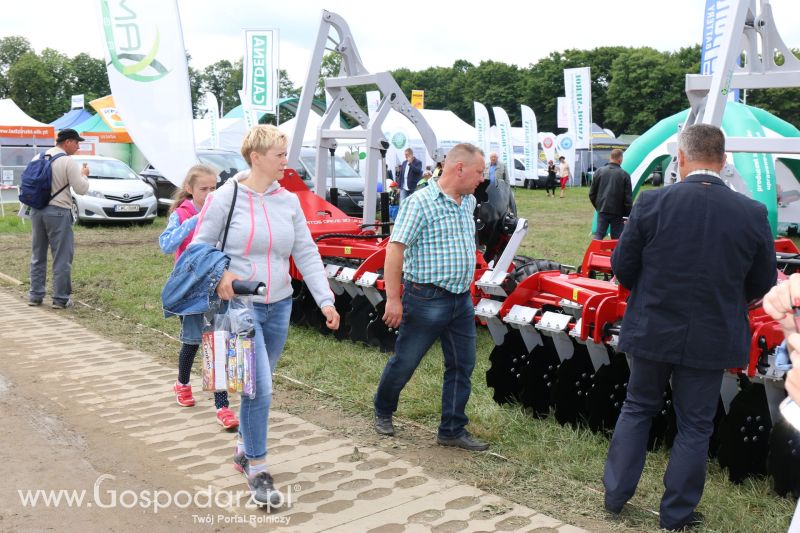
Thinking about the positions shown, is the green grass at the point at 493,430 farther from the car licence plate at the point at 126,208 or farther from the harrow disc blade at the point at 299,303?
the car licence plate at the point at 126,208

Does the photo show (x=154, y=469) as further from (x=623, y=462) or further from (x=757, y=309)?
(x=757, y=309)

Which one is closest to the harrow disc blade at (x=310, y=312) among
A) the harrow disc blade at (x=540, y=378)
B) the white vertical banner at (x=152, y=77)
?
the white vertical banner at (x=152, y=77)

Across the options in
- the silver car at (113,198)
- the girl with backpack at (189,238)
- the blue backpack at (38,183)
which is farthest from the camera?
the silver car at (113,198)

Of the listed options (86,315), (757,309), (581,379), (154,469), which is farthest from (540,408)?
(86,315)

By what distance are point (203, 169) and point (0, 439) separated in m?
2.02

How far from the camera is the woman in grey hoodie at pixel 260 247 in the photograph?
11.6ft

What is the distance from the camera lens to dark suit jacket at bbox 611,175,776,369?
10.8 feet

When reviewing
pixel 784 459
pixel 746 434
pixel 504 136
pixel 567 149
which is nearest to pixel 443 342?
pixel 746 434

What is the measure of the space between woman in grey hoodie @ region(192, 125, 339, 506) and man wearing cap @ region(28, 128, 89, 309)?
5.13 metres

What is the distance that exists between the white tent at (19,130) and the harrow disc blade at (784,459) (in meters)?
25.4

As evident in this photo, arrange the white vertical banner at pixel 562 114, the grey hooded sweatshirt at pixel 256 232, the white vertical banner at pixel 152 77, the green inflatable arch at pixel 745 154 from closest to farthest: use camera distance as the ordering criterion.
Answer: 1. the grey hooded sweatshirt at pixel 256 232
2. the white vertical banner at pixel 152 77
3. the green inflatable arch at pixel 745 154
4. the white vertical banner at pixel 562 114

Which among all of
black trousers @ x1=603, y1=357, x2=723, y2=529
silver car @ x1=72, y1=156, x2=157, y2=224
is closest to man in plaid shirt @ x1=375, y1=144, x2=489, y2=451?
black trousers @ x1=603, y1=357, x2=723, y2=529

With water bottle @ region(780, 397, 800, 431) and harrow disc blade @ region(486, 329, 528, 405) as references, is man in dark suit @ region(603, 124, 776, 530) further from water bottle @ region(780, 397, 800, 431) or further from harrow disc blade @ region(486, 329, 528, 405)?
water bottle @ region(780, 397, 800, 431)

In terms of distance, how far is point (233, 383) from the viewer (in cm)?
346
